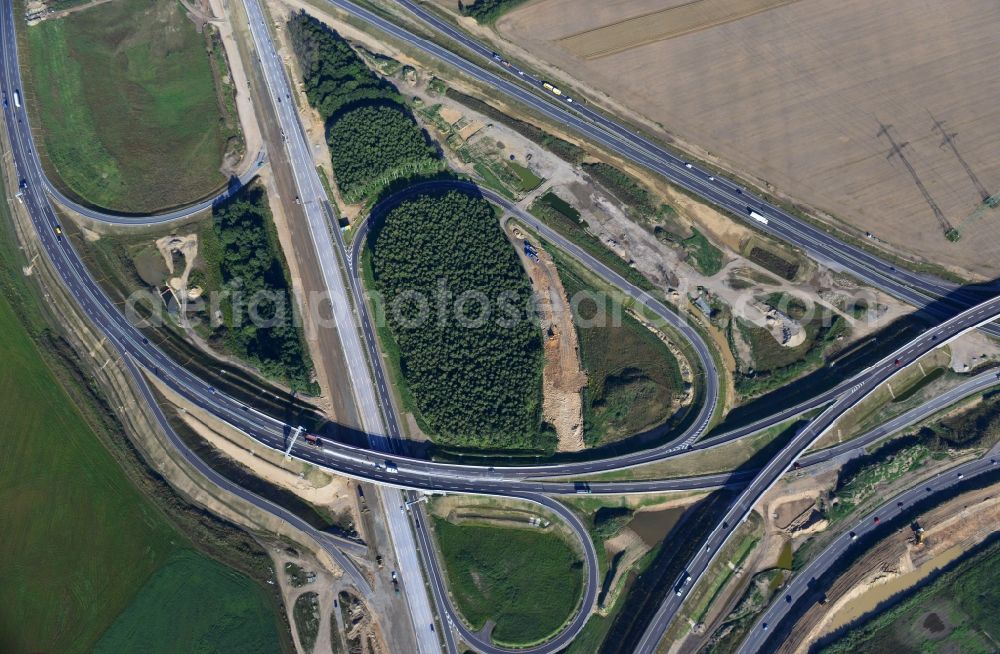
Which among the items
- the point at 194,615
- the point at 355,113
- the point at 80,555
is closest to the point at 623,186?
the point at 355,113

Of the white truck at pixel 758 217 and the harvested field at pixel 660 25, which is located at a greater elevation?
the harvested field at pixel 660 25

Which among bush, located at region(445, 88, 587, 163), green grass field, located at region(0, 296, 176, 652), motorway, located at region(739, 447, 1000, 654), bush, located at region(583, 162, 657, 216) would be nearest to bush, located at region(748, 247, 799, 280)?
bush, located at region(583, 162, 657, 216)

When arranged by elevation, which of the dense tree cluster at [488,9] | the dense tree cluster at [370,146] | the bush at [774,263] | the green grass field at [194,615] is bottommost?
the green grass field at [194,615]

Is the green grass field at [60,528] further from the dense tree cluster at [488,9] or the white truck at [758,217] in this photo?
the white truck at [758,217]

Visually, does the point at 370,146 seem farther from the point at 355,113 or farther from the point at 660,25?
the point at 660,25

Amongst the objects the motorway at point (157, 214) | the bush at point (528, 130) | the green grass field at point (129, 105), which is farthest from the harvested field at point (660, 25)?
the green grass field at point (129, 105)

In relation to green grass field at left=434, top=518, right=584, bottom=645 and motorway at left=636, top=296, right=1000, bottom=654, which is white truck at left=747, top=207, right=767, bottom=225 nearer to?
motorway at left=636, top=296, right=1000, bottom=654

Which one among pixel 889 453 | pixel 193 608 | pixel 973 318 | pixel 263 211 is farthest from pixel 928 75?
pixel 193 608
